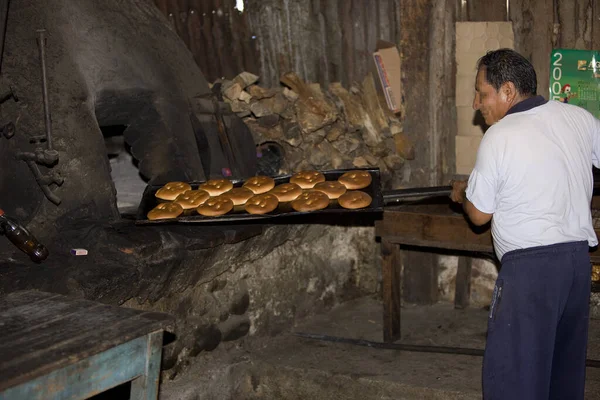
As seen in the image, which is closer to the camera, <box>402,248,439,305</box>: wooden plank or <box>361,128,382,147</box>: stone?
<box>361,128,382,147</box>: stone

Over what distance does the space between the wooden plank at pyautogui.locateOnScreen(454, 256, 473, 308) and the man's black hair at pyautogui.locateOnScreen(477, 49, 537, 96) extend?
2.58m

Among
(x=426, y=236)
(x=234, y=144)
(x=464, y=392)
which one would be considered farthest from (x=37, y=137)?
(x=464, y=392)

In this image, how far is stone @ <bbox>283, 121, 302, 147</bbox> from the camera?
5754 mm

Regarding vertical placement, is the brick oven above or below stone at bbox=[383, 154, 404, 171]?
above

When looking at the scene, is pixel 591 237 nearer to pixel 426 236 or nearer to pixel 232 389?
pixel 426 236

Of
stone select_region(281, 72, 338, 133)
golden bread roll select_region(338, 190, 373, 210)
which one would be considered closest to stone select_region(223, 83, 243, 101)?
stone select_region(281, 72, 338, 133)

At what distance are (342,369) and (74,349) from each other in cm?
248

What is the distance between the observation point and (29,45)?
4.34 m

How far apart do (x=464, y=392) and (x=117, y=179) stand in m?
3.33

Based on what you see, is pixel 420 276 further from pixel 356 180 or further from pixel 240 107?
pixel 240 107

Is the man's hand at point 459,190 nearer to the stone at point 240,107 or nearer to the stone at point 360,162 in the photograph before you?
the stone at point 360,162

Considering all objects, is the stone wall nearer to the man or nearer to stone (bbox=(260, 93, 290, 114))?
stone (bbox=(260, 93, 290, 114))

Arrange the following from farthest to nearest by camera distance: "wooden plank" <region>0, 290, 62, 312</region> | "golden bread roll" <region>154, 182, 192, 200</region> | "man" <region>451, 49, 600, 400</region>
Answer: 1. "golden bread roll" <region>154, 182, 192, 200</region>
2. "man" <region>451, 49, 600, 400</region>
3. "wooden plank" <region>0, 290, 62, 312</region>

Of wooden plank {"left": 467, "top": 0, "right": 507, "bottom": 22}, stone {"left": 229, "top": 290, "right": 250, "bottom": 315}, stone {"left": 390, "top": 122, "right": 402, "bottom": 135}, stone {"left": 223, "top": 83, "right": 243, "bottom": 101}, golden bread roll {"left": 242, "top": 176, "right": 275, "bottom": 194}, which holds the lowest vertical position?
stone {"left": 229, "top": 290, "right": 250, "bottom": 315}
